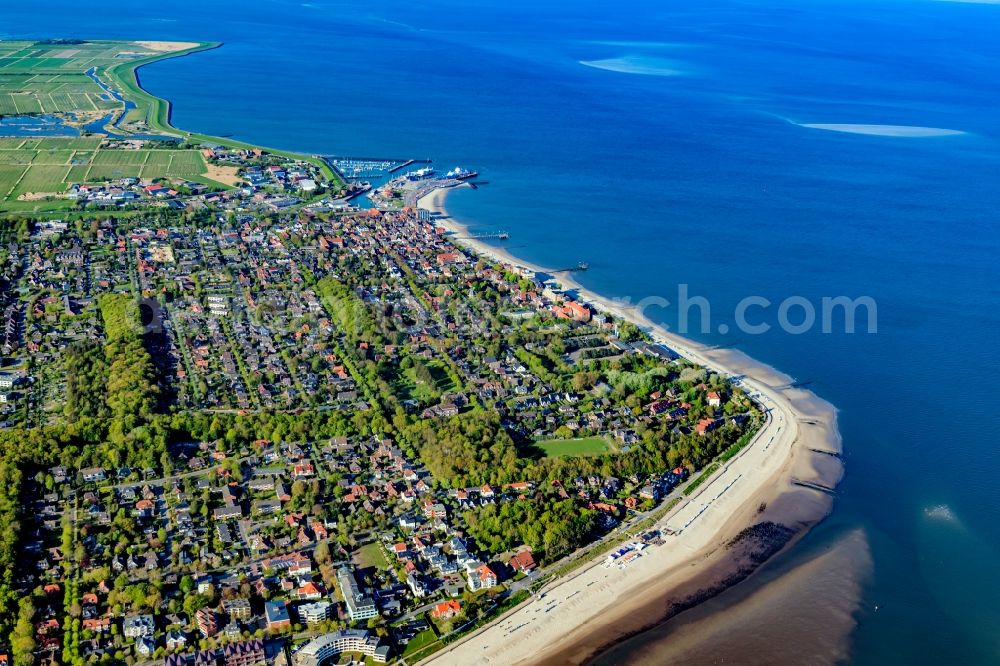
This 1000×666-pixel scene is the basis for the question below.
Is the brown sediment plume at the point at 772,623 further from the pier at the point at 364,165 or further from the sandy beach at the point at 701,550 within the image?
the pier at the point at 364,165

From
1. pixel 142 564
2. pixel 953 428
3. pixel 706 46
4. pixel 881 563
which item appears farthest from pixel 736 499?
pixel 706 46

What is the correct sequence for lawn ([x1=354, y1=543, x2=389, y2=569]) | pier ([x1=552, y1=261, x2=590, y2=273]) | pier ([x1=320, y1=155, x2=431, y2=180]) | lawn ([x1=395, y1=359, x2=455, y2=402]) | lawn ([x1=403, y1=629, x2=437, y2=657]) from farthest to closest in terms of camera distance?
pier ([x1=320, y1=155, x2=431, y2=180]) < pier ([x1=552, y1=261, x2=590, y2=273]) < lawn ([x1=395, y1=359, x2=455, y2=402]) < lawn ([x1=354, y1=543, x2=389, y2=569]) < lawn ([x1=403, y1=629, x2=437, y2=657])

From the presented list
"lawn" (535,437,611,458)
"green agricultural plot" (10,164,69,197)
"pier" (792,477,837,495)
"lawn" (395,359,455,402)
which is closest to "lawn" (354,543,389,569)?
"lawn" (535,437,611,458)

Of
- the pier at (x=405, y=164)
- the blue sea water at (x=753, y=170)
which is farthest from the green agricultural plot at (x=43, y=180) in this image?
the pier at (x=405, y=164)

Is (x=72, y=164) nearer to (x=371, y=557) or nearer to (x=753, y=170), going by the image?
(x=371, y=557)

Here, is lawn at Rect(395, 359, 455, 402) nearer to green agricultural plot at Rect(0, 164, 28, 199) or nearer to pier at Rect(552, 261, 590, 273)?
pier at Rect(552, 261, 590, 273)

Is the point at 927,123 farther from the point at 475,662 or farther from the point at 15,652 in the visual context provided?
the point at 15,652
